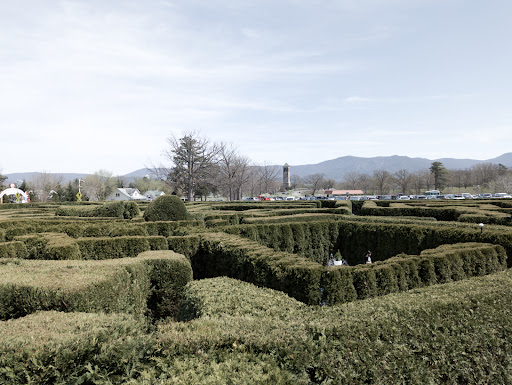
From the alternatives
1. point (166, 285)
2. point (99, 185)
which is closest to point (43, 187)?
point (99, 185)

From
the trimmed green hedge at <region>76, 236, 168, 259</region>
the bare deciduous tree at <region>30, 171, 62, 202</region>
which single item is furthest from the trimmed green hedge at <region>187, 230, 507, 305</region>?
the bare deciduous tree at <region>30, 171, 62, 202</region>

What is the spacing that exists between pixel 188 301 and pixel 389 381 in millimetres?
3535

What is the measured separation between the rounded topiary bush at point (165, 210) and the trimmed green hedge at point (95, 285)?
5.64 metres

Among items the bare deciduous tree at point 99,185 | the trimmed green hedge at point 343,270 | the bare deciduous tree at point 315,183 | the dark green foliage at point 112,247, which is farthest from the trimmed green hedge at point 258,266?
the bare deciduous tree at point 315,183

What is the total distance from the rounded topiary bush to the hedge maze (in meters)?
4.34

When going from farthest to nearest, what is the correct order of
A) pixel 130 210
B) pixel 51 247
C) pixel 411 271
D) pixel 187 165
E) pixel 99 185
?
1. pixel 99 185
2. pixel 187 165
3. pixel 130 210
4. pixel 51 247
5. pixel 411 271

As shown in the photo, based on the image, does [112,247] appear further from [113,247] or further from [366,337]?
[366,337]

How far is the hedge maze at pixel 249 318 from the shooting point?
3.29 m

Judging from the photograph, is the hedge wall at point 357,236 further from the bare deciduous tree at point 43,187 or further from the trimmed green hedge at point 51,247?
the bare deciduous tree at point 43,187

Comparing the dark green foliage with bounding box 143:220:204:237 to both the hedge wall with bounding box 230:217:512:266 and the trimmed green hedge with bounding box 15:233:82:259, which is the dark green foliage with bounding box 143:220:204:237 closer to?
the hedge wall with bounding box 230:217:512:266

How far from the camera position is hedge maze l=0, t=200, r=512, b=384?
10.8ft

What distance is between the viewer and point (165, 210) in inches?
552

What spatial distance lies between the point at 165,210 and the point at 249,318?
1036 centimetres

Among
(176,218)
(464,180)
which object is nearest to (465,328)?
(176,218)
